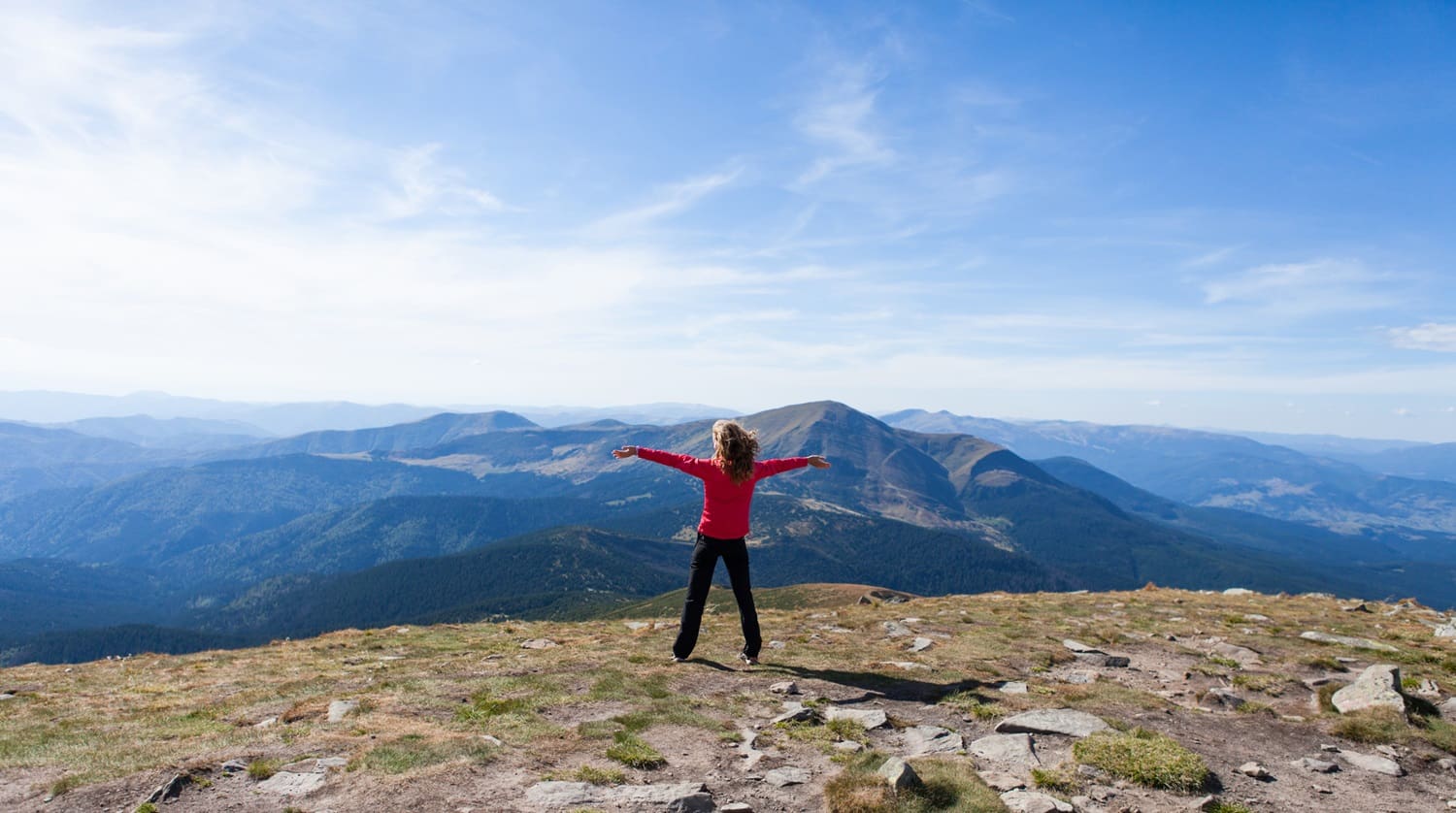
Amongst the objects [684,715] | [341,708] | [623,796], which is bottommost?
[341,708]

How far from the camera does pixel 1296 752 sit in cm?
1101

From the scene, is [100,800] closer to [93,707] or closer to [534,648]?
[93,707]

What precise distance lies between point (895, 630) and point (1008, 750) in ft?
36.7

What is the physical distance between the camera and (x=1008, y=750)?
35.0 ft

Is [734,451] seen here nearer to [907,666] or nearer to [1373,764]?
[907,666]

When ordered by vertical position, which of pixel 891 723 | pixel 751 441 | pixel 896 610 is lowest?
pixel 896 610

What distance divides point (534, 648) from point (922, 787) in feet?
45.6

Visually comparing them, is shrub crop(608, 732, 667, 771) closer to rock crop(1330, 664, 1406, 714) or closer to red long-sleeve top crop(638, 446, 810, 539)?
red long-sleeve top crop(638, 446, 810, 539)

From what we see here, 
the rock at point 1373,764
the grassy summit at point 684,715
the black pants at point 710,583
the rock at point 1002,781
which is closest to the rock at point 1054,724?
the grassy summit at point 684,715

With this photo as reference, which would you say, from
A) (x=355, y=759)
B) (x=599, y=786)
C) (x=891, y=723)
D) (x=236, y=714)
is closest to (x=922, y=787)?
(x=891, y=723)

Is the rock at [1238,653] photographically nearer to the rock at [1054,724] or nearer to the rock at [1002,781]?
the rock at [1054,724]

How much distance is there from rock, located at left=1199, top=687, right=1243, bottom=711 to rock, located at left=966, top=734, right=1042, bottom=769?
17.7 ft

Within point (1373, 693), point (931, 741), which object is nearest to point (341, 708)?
point (931, 741)

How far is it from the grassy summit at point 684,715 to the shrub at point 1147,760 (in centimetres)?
6
